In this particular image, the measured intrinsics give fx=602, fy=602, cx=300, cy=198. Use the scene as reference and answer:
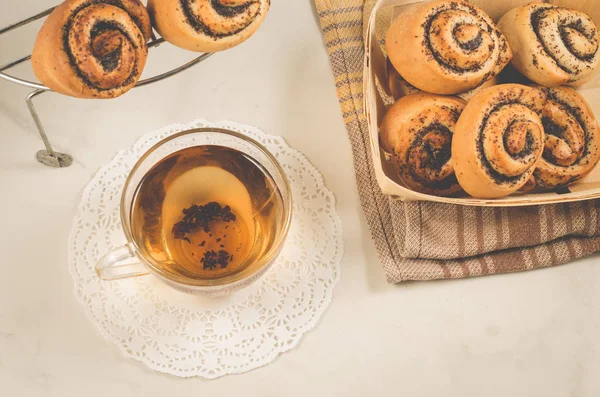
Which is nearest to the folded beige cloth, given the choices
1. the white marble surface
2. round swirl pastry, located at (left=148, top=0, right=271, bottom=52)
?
the white marble surface

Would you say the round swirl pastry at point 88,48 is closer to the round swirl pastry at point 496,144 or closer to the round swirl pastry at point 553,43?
the round swirl pastry at point 496,144

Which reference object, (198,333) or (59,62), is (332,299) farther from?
(59,62)

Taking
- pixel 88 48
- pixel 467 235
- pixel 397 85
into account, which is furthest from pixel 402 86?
pixel 88 48

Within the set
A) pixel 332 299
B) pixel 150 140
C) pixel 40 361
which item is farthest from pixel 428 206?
pixel 40 361

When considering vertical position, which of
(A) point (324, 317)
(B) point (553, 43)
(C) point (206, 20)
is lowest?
(A) point (324, 317)

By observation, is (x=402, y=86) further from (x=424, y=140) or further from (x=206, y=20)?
(x=206, y=20)

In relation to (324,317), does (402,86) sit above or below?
above

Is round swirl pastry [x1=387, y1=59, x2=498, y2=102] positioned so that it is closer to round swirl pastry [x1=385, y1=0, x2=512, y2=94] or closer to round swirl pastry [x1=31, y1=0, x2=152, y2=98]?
round swirl pastry [x1=385, y1=0, x2=512, y2=94]
